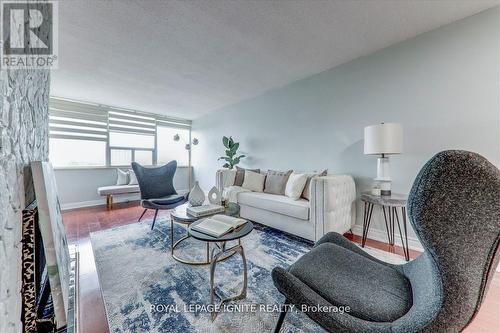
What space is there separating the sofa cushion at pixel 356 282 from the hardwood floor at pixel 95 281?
768 millimetres

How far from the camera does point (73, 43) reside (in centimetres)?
217

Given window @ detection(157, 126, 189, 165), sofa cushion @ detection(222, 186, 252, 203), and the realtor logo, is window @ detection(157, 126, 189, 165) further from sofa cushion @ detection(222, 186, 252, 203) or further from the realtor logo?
the realtor logo

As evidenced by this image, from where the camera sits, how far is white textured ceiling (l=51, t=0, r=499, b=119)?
5.57ft

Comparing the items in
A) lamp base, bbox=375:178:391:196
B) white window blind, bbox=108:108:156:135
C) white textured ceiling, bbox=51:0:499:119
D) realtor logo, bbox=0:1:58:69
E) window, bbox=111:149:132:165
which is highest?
white textured ceiling, bbox=51:0:499:119

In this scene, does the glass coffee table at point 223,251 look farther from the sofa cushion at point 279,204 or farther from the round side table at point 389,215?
the round side table at point 389,215

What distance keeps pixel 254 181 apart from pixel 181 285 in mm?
1992

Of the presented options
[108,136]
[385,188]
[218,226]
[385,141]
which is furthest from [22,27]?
[108,136]

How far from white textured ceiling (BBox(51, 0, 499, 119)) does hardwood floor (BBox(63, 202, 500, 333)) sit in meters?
2.31

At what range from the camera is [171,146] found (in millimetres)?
5867

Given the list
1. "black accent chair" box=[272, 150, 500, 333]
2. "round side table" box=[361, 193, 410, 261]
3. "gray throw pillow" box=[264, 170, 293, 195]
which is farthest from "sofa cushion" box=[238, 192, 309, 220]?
"black accent chair" box=[272, 150, 500, 333]

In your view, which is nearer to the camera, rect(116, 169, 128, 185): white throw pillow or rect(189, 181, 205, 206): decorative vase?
rect(189, 181, 205, 206): decorative vase

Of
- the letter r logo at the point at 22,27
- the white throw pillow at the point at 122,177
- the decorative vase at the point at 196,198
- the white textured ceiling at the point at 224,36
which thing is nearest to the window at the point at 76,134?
the white throw pillow at the point at 122,177

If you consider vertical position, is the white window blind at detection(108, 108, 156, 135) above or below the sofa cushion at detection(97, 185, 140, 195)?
above

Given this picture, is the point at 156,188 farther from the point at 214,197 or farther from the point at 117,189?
the point at 117,189
